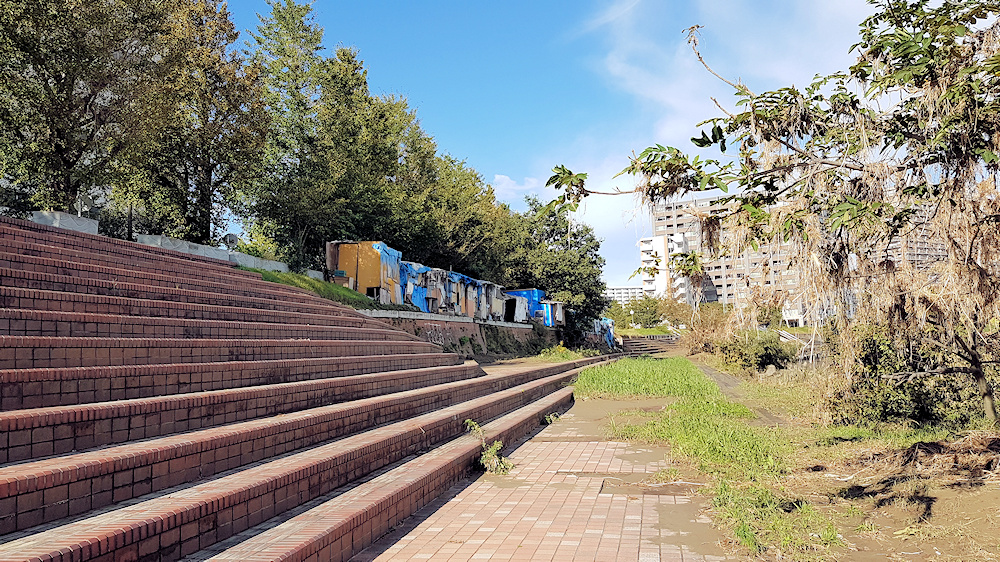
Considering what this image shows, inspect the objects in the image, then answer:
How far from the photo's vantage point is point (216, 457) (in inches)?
173

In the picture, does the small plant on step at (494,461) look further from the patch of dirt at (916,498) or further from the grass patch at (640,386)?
the grass patch at (640,386)

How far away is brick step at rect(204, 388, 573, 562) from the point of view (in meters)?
3.44

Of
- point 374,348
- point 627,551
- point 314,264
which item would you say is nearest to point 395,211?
point 314,264

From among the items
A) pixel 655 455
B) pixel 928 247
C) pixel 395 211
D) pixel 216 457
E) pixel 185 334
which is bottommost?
pixel 655 455

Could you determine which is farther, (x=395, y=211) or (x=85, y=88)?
(x=395, y=211)

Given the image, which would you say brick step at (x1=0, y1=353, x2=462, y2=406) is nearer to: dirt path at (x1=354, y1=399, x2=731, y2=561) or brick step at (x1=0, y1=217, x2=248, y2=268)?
dirt path at (x1=354, y1=399, x2=731, y2=561)

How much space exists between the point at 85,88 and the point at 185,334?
1031cm

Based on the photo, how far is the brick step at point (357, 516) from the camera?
11.3 feet

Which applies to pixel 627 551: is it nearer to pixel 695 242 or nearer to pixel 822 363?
pixel 695 242

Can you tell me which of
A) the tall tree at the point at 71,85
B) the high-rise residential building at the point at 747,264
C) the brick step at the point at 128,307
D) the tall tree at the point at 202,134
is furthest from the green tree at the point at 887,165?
the tall tree at the point at 202,134

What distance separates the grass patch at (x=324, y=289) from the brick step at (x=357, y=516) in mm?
7603

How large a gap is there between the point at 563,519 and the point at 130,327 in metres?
4.37

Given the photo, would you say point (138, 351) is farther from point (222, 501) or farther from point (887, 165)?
point (887, 165)

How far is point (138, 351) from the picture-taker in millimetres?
5254
